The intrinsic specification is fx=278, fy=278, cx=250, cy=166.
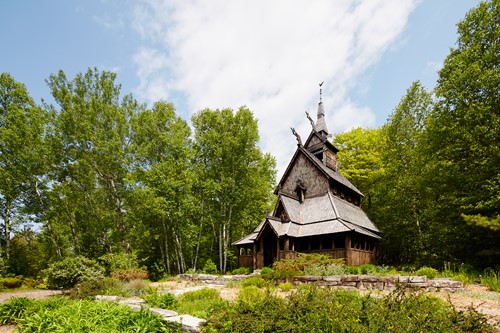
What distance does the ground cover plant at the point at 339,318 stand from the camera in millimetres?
4266

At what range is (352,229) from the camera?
18141 mm

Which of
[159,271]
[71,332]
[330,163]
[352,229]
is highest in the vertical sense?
[330,163]

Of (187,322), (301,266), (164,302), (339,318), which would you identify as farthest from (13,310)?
(301,266)

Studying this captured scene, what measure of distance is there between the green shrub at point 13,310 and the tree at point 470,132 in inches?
822

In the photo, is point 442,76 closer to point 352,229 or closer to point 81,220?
point 352,229

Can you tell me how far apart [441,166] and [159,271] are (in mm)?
22531

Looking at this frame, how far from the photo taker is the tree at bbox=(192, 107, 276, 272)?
2702cm

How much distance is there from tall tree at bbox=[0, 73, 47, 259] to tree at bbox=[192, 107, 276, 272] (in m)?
13.9

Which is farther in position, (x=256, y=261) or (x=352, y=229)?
(x=256, y=261)

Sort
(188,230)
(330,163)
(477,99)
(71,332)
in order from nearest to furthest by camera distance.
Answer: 1. (71,332)
2. (477,99)
3. (188,230)
4. (330,163)

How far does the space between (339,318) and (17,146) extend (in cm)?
2879

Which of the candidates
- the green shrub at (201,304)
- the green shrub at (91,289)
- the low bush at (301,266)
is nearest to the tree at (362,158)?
the low bush at (301,266)

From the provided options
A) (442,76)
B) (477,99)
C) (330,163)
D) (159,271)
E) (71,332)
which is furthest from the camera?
(330,163)

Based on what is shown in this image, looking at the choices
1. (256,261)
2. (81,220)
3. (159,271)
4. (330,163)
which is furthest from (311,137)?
(81,220)
